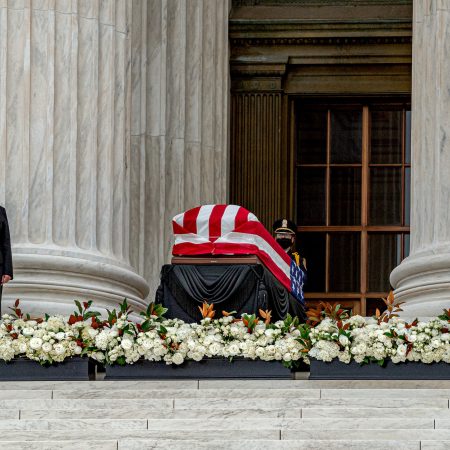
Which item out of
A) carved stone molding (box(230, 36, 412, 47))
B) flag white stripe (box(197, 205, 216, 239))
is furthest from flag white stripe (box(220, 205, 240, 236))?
carved stone molding (box(230, 36, 412, 47))

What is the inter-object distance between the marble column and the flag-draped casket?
6.26 feet

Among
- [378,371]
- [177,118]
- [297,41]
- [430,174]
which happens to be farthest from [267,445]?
[297,41]

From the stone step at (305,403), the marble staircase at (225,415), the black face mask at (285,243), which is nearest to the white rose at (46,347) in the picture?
the marble staircase at (225,415)

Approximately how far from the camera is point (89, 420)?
2223cm

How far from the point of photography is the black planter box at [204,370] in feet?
84.0

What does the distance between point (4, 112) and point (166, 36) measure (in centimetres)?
592

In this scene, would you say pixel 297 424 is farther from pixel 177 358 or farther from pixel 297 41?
pixel 297 41

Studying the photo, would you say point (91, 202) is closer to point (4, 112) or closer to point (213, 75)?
point (4, 112)

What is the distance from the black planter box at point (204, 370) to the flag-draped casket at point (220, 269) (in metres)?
2.12

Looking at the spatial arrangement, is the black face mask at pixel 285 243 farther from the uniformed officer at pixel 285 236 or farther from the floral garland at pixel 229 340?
the floral garland at pixel 229 340

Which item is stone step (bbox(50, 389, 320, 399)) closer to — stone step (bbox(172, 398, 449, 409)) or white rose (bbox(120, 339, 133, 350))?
stone step (bbox(172, 398, 449, 409))

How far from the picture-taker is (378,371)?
25234 millimetres

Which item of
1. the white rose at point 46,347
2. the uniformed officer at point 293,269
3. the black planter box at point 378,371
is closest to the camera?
the black planter box at point 378,371

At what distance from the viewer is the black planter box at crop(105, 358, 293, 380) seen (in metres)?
25.6
